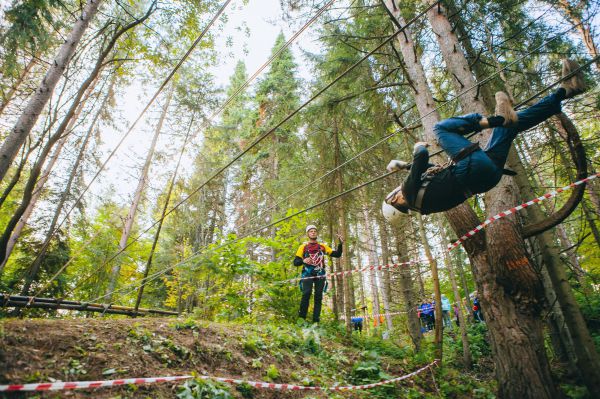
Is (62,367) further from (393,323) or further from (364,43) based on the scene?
(393,323)

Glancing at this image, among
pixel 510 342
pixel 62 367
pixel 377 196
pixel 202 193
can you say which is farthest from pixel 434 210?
pixel 202 193

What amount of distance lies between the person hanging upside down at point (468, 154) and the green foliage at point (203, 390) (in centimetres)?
302

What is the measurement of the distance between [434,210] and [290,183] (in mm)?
6794

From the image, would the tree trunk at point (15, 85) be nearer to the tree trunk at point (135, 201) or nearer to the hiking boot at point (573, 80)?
the tree trunk at point (135, 201)

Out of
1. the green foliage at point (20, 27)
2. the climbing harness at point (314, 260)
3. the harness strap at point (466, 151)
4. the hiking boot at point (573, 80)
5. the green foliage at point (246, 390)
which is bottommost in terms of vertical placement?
the green foliage at point (246, 390)

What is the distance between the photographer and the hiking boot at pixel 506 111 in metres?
3.19

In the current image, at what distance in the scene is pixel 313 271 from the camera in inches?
257

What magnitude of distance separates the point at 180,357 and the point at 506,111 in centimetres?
466

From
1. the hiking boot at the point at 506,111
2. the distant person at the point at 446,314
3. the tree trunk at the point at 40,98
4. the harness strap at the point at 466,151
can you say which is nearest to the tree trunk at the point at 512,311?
the harness strap at the point at 466,151

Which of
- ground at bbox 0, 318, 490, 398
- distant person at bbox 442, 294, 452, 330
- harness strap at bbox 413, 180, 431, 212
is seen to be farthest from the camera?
distant person at bbox 442, 294, 452, 330

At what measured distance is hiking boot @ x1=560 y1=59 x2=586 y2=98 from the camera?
3.14 metres

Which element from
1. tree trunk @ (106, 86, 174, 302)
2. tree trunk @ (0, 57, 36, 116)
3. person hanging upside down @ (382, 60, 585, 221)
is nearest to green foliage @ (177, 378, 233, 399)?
person hanging upside down @ (382, 60, 585, 221)

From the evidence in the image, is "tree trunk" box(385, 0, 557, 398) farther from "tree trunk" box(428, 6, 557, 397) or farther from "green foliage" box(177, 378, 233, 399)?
"green foliage" box(177, 378, 233, 399)

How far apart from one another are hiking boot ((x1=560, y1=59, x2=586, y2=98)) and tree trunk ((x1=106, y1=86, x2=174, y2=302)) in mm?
12487
